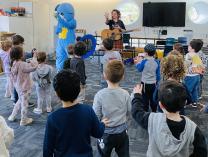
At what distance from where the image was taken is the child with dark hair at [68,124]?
1710 mm

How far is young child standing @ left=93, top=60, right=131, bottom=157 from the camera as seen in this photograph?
2256 mm

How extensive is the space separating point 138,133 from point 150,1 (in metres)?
7.98

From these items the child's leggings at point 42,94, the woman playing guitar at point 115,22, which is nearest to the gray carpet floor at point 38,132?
the child's leggings at point 42,94

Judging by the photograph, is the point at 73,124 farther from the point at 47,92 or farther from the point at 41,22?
the point at 41,22

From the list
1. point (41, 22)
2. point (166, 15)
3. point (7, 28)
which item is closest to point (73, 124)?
point (7, 28)

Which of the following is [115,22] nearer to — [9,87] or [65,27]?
[65,27]

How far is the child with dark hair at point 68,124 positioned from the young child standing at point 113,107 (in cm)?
49

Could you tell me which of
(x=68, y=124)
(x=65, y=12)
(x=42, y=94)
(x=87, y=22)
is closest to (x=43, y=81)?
(x=42, y=94)

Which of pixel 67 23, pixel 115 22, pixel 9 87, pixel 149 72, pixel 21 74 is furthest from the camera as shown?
pixel 115 22

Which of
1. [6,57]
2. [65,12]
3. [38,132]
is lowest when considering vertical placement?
[38,132]

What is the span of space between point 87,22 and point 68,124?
1000cm

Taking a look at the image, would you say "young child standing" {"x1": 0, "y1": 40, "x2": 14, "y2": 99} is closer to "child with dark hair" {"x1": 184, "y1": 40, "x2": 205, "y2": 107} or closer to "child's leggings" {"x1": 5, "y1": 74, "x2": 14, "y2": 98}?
"child's leggings" {"x1": 5, "y1": 74, "x2": 14, "y2": 98}

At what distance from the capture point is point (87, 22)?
11.4 m

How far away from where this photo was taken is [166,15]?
35.4 ft
